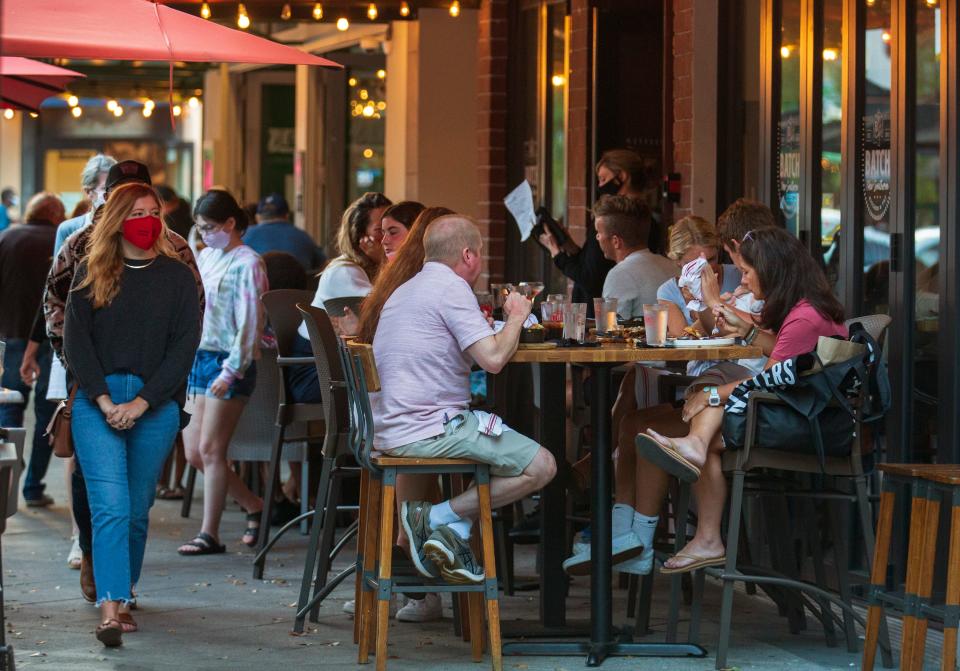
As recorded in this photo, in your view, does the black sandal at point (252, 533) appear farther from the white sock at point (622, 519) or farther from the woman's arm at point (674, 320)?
the woman's arm at point (674, 320)

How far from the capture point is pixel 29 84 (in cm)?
846

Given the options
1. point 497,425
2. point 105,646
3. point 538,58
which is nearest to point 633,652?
point 497,425

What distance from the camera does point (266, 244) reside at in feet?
36.4

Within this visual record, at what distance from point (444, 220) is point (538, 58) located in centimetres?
530

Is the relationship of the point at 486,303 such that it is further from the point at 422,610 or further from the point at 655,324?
the point at 422,610

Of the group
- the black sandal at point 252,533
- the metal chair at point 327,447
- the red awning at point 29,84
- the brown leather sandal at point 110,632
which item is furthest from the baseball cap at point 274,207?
the brown leather sandal at point 110,632

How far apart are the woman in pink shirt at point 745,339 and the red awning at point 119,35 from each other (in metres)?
2.15

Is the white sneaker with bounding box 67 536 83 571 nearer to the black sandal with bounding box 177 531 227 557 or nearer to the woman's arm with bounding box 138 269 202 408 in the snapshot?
the black sandal with bounding box 177 531 227 557

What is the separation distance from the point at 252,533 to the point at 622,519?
9.04ft

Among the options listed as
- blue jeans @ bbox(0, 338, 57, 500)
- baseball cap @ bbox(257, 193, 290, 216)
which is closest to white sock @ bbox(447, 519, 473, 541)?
blue jeans @ bbox(0, 338, 57, 500)

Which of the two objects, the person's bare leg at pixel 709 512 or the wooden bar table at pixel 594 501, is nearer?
the wooden bar table at pixel 594 501

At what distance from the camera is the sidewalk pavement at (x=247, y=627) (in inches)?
218

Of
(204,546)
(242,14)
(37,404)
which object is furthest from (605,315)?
(242,14)

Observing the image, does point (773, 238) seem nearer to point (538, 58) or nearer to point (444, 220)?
point (444, 220)
